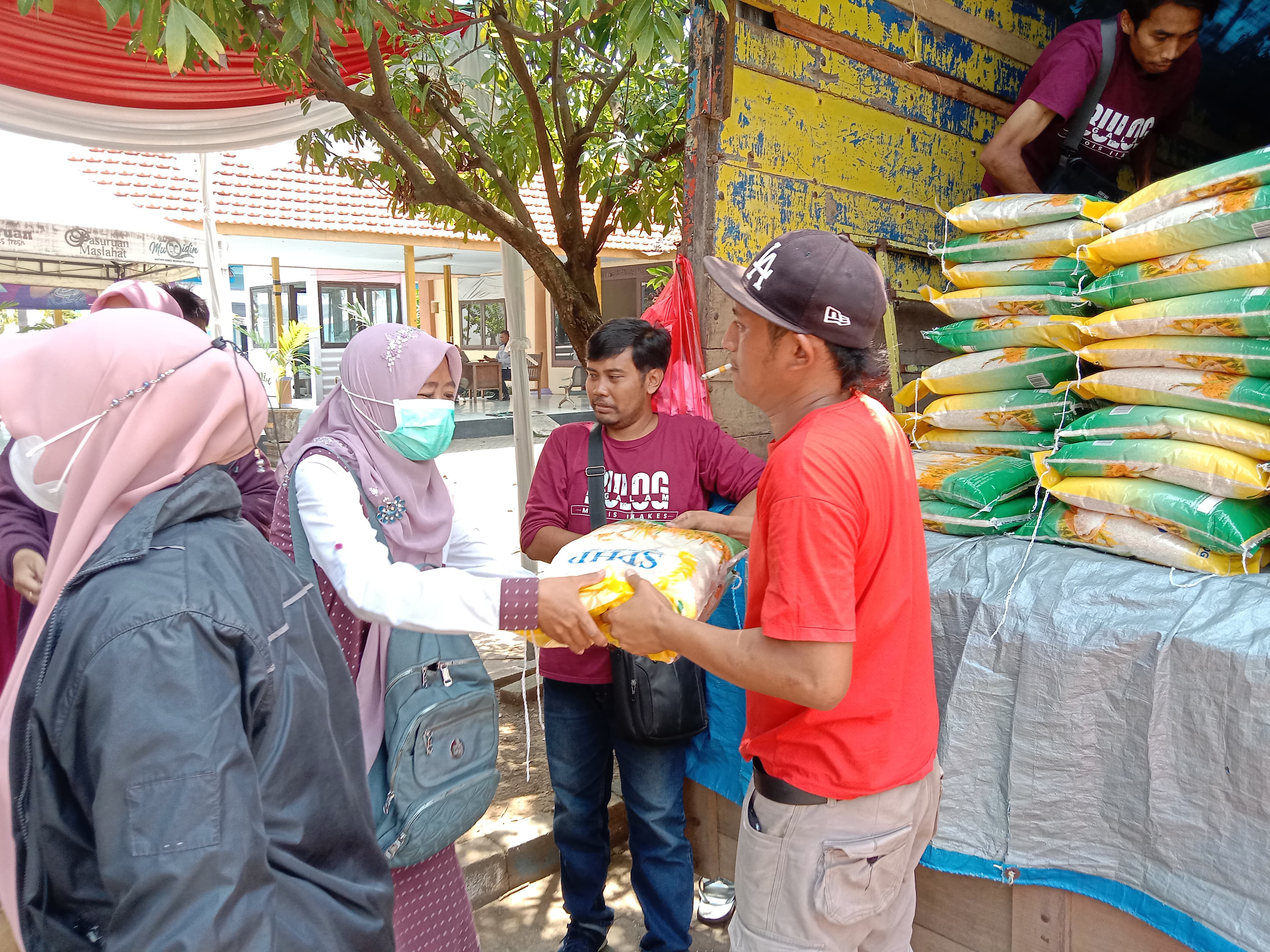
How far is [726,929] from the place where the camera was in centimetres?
300

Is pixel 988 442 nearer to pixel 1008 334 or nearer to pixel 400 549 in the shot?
pixel 1008 334

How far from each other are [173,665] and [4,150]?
10.3 m

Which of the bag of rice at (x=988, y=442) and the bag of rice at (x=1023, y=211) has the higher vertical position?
the bag of rice at (x=1023, y=211)

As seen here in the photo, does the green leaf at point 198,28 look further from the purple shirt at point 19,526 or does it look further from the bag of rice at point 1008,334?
the bag of rice at point 1008,334

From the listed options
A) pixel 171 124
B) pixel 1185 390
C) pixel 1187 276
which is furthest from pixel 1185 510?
pixel 171 124

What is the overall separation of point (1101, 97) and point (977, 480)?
5.35ft

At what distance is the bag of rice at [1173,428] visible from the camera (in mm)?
2096

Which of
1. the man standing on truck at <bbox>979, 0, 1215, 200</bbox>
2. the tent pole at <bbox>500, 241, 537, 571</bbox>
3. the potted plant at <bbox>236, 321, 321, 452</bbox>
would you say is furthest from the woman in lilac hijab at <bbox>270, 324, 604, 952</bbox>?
the potted plant at <bbox>236, 321, 321, 452</bbox>

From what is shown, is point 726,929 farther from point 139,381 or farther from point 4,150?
point 4,150

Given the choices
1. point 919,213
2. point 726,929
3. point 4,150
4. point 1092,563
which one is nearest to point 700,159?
point 919,213

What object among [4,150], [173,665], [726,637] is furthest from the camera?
[4,150]

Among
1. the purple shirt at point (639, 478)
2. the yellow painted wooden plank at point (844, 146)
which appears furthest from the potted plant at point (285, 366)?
the yellow painted wooden plank at point (844, 146)

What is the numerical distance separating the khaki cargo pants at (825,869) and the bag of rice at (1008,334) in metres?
1.56

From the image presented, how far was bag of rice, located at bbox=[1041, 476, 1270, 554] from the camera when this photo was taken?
2043 millimetres
